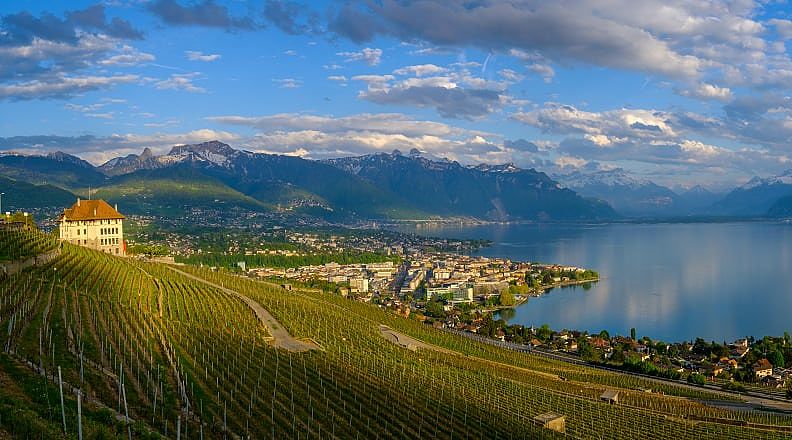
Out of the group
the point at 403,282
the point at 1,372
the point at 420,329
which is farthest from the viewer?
the point at 403,282

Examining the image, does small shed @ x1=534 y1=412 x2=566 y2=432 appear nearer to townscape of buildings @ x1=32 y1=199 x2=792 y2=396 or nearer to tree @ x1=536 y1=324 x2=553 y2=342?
townscape of buildings @ x1=32 y1=199 x2=792 y2=396

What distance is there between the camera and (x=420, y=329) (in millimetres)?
43844

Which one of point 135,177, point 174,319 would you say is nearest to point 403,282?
point 174,319

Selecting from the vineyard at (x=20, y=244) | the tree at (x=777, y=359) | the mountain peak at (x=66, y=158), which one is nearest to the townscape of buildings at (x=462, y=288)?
the tree at (x=777, y=359)

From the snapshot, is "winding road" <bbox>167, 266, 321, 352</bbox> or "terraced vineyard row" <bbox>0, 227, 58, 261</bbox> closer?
"terraced vineyard row" <bbox>0, 227, 58, 261</bbox>

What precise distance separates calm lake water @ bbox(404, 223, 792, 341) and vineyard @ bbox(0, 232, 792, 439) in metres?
19.4

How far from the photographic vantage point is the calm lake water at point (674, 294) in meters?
53.0

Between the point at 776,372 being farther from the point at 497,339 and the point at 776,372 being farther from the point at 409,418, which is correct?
the point at 409,418

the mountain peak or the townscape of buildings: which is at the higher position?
the mountain peak

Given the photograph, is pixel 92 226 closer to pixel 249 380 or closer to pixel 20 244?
pixel 20 244

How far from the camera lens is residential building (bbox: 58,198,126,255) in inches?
1668

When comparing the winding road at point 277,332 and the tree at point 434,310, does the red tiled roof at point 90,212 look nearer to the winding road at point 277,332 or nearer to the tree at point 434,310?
the winding road at point 277,332

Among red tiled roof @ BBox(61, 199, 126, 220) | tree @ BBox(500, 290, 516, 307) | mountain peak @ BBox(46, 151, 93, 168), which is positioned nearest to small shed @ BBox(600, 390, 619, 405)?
red tiled roof @ BBox(61, 199, 126, 220)

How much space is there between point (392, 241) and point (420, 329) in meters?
86.2
